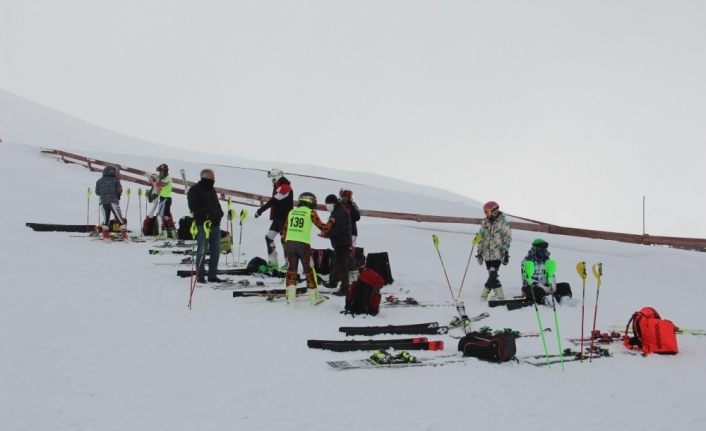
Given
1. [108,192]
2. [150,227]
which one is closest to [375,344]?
[108,192]

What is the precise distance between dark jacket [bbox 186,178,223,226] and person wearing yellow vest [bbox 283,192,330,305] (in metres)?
1.86

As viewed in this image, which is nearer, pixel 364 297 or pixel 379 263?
pixel 364 297

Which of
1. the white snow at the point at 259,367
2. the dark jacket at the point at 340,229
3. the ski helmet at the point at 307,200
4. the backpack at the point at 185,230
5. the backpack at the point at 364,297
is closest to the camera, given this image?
the white snow at the point at 259,367

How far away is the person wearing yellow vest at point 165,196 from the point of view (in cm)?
1497

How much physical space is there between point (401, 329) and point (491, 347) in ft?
5.23

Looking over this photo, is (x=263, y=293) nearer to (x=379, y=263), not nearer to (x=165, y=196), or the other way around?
(x=379, y=263)

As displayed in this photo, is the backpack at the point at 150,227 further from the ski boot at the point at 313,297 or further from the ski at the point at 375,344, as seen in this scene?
the ski at the point at 375,344

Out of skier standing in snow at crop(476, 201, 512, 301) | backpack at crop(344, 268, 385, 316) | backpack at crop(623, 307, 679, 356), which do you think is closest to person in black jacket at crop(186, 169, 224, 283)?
backpack at crop(344, 268, 385, 316)

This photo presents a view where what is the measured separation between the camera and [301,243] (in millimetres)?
9055

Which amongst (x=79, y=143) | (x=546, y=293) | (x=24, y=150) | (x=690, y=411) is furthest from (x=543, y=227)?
(x=79, y=143)

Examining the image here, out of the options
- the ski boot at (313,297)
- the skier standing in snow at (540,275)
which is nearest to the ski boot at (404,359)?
the ski boot at (313,297)

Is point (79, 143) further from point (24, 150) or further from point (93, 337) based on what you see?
point (93, 337)

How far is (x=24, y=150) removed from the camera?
1417 inches

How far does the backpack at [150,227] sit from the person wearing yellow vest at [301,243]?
7.99 meters
